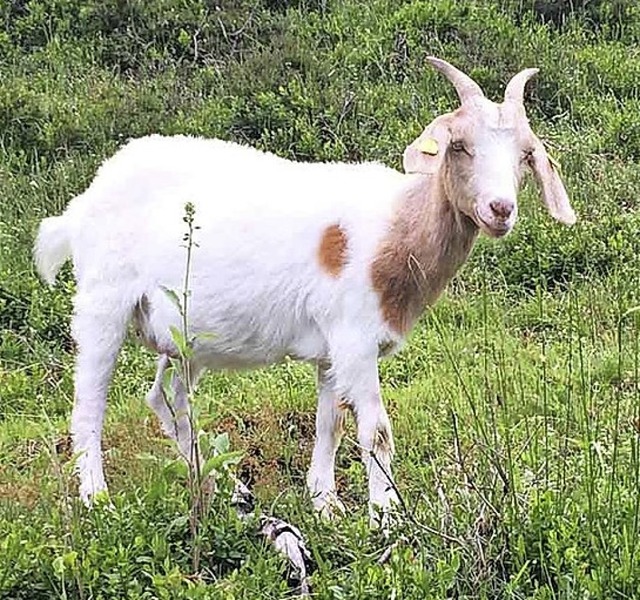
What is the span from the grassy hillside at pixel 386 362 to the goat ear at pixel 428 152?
1.79 ft

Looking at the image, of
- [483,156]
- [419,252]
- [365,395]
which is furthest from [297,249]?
[483,156]

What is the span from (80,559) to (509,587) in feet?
4.52

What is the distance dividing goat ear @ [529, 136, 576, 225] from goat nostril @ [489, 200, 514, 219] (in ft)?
1.26

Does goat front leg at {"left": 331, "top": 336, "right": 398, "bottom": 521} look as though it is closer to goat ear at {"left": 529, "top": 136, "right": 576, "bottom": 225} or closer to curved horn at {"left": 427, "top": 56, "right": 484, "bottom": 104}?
goat ear at {"left": 529, "top": 136, "right": 576, "bottom": 225}

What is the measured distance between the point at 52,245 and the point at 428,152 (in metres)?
2.10

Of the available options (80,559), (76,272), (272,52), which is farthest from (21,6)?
(80,559)

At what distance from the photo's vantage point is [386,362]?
A: 7137mm

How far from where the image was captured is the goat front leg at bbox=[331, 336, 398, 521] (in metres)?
5.19

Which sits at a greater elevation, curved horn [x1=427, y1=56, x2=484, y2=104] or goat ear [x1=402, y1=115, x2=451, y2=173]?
curved horn [x1=427, y1=56, x2=484, y2=104]

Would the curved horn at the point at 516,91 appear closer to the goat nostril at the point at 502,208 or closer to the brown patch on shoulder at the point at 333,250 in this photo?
the goat nostril at the point at 502,208

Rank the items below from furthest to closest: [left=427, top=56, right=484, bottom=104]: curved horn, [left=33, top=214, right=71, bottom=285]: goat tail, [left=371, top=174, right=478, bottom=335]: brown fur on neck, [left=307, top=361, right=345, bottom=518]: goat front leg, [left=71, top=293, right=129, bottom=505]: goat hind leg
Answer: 1. [left=33, top=214, right=71, bottom=285]: goat tail
2. [left=71, top=293, right=129, bottom=505]: goat hind leg
3. [left=307, top=361, right=345, bottom=518]: goat front leg
4. [left=371, top=174, right=478, bottom=335]: brown fur on neck
5. [left=427, top=56, right=484, bottom=104]: curved horn

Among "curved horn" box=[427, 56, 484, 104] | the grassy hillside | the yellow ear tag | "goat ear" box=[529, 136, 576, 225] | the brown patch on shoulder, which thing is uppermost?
"curved horn" box=[427, 56, 484, 104]

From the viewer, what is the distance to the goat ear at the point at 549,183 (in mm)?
4953

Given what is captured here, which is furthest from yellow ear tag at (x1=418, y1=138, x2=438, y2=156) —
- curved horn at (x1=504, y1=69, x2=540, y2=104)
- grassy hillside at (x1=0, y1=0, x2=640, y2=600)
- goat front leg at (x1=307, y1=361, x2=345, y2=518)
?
goat front leg at (x1=307, y1=361, x2=345, y2=518)
